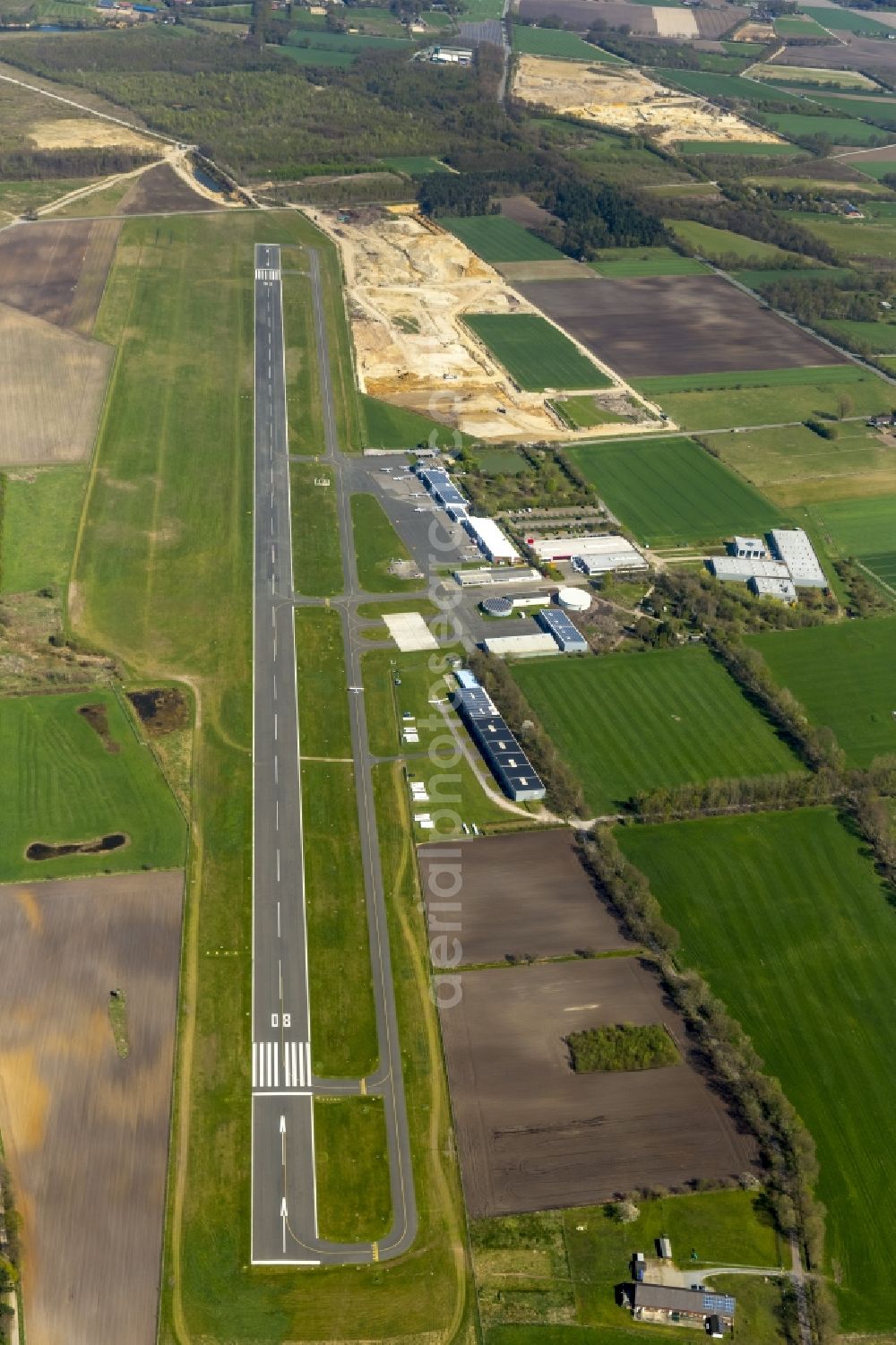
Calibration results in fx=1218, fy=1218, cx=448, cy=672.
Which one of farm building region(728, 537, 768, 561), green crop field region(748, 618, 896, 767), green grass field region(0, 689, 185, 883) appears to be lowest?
green grass field region(0, 689, 185, 883)

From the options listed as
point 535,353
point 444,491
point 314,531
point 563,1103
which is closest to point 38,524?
point 314,531

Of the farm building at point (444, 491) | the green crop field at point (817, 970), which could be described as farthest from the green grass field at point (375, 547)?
the green crop field at point (817, 970)

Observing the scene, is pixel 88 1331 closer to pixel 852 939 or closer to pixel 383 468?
pixel 852 939

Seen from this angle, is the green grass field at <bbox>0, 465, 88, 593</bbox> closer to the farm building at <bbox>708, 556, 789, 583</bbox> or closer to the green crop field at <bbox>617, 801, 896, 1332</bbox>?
the green crop field at <bbox>617, 801, 896, 1332</bbox>

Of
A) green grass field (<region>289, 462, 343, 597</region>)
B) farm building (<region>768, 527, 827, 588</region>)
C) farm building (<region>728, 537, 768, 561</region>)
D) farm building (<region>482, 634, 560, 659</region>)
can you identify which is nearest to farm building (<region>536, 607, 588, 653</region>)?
farm building (<region>482, 634, 560, 659</region>)

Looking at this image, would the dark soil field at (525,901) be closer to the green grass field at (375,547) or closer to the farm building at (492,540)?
the green grass field at (375,547)

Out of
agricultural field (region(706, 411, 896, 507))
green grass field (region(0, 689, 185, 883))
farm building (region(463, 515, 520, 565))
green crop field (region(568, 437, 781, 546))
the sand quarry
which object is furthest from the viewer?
the sand quarry
